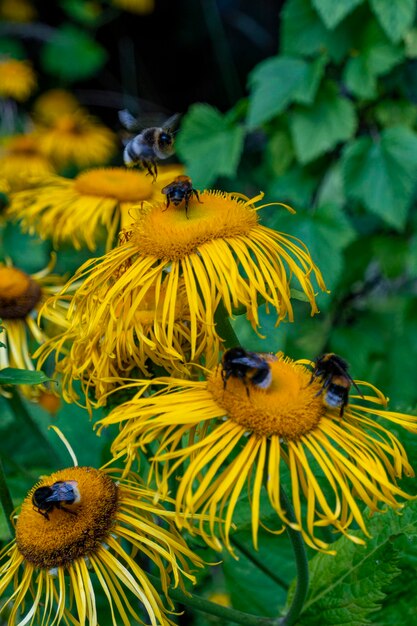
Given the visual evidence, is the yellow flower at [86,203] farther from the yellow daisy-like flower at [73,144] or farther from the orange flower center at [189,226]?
the yellow daisy-like flower at [73,144]

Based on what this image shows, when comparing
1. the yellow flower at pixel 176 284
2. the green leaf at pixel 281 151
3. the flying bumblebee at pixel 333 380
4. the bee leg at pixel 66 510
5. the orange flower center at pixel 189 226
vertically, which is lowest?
the bee leg at pixel 66 510

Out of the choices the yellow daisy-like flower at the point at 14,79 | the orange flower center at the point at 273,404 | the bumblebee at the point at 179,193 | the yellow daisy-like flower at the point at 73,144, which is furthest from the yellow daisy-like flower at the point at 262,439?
the yellow daisy-like flower at the point at 14,79

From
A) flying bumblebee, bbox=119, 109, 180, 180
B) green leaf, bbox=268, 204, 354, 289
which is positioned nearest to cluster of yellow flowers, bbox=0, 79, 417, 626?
flying bumblebee, bbox=119, 109, 180, 180

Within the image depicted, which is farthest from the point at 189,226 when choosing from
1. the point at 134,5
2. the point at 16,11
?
the point at 16,11

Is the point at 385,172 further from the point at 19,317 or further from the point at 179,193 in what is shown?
the point at 179,193

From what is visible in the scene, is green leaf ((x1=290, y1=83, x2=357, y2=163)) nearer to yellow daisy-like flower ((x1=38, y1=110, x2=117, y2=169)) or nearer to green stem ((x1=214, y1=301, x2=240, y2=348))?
green stem ((x1=214, y1=301, x2=240, y2=348))
